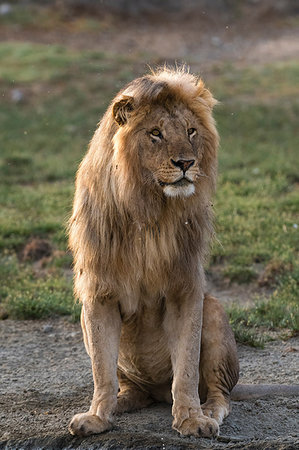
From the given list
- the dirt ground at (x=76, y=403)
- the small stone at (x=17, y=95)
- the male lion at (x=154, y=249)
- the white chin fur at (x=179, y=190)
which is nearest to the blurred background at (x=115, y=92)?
the small stone at (x=17, y=95)

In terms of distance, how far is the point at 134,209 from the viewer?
3.94 meters

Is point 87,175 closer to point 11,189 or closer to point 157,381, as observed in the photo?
point 157,381

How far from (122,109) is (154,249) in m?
0.67

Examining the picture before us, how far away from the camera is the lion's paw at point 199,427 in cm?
392

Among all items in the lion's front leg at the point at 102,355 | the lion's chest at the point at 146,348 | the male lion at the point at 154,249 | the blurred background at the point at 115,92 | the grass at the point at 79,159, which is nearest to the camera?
the male lion at the point at 154,249

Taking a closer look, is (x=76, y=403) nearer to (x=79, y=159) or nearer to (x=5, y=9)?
(x=79, y=159)

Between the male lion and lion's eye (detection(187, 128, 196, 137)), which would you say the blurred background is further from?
lion's eye (detection(187, 128, 196, 137))

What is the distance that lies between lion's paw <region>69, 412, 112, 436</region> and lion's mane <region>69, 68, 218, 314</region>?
54cm

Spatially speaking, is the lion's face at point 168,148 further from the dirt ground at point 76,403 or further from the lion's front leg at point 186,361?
the dirt ground at point 76,403

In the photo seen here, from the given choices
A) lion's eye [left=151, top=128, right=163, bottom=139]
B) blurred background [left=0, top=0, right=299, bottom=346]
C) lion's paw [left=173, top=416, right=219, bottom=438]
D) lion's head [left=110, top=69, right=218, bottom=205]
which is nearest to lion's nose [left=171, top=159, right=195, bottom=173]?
lion's head [left=110, top=69, right=218, bottom=205]

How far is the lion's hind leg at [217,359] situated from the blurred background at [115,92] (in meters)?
1.26

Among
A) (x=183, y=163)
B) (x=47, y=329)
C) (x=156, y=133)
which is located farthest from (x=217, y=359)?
(x=47, y=329)

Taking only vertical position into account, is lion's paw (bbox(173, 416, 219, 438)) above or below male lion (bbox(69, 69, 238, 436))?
below

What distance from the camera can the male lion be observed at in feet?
12.7
